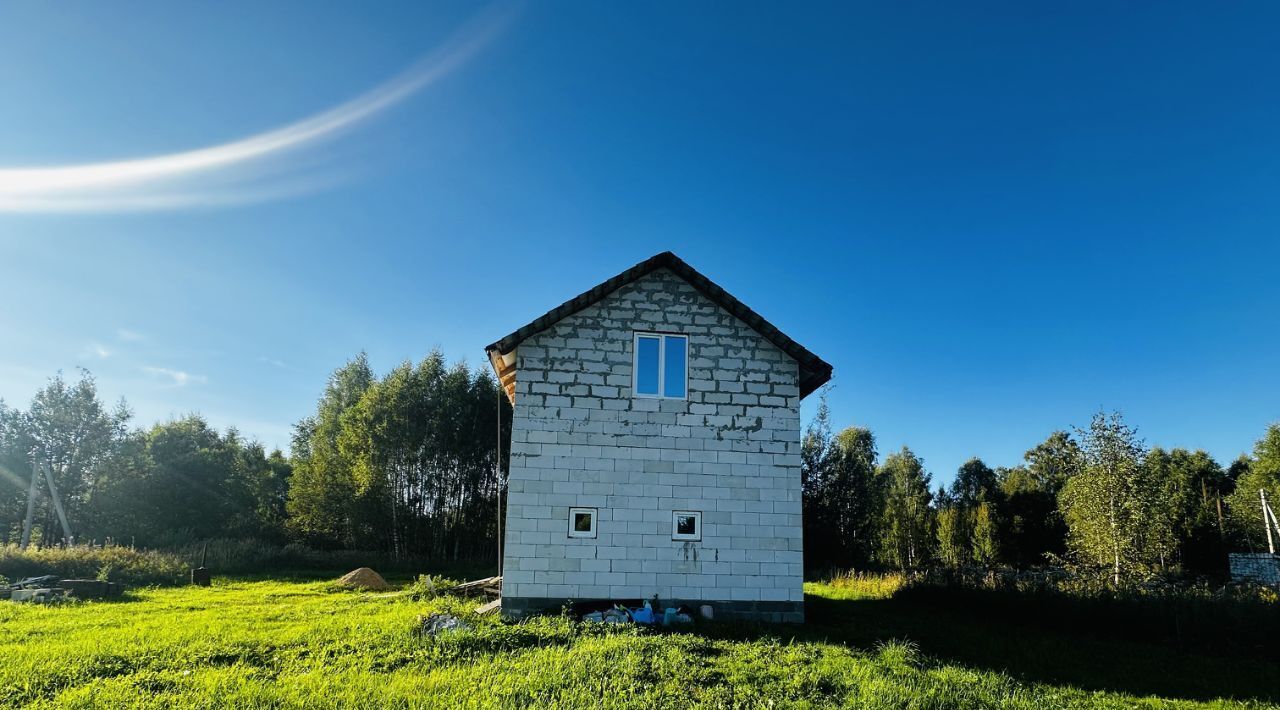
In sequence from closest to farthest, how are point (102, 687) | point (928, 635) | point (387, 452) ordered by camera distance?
1. point (102, 687)
2. point (928, 635)
3. point (387, 452)

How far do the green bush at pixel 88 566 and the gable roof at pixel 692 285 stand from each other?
13.8m

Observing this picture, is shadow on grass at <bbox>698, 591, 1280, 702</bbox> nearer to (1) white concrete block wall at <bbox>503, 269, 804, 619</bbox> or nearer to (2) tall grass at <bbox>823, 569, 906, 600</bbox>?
(1) white concrete block wall at <bbox>503, 269, 804, 619</bbox>

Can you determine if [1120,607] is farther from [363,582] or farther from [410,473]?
[410,473]

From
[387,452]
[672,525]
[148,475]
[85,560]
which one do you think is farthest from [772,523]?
[148,475]

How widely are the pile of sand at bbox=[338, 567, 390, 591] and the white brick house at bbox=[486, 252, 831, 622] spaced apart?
8162 mm

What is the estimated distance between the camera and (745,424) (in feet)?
41.7

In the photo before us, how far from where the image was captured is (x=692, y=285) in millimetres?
13305

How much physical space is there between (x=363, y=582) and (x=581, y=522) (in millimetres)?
9335

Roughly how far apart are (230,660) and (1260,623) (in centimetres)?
1539

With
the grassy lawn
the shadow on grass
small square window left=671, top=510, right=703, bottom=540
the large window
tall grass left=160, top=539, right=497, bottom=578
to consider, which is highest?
the large window

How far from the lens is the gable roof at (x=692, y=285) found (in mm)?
12625

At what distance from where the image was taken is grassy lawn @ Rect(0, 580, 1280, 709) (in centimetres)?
687

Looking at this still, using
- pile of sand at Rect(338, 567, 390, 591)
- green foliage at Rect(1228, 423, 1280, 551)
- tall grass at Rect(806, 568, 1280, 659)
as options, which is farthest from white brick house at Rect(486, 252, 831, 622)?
green foliage at Rect(1228, 423, 1280, 551)

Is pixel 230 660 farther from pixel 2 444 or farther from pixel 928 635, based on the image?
pixel 2 444
